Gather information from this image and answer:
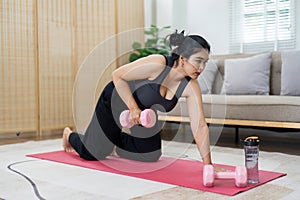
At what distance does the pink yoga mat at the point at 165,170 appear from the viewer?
6.09ft

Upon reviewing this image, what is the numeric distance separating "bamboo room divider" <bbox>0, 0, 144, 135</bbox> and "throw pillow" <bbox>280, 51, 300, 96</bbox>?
168cm

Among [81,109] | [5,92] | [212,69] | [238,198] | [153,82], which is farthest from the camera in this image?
[212,69]

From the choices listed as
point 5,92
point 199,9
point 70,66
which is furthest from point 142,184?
point 199,9

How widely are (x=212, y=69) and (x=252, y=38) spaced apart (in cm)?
63

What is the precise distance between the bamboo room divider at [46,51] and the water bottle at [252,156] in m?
2.12

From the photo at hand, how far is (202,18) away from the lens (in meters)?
4.59

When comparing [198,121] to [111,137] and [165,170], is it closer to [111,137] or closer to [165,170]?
[165,170]

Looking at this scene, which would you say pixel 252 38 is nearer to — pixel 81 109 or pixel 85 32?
pixel 85 32

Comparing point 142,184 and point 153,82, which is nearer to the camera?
point 142,184

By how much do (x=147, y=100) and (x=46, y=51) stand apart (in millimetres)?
2146

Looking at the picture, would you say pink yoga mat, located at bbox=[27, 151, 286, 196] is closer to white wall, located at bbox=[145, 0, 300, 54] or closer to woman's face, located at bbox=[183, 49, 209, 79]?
woman's face, located at bbox=[183, 49, 209, 79]

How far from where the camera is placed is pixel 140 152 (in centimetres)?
251

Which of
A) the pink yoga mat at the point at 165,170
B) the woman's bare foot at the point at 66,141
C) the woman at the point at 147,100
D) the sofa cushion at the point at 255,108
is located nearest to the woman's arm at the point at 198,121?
the woman at the point at 147,100

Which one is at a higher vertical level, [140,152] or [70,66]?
[70,66]
